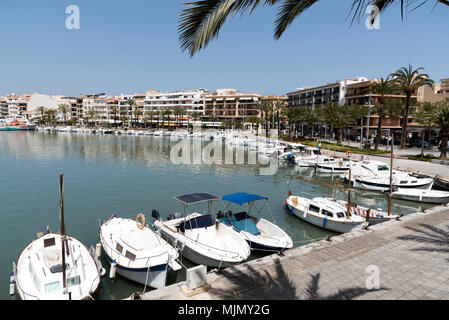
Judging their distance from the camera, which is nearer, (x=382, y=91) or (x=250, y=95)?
(x=382, y=91)

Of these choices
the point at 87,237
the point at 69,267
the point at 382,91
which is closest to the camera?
the point at 69,267

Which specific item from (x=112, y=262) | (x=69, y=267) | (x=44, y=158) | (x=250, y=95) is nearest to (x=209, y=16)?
(x=69, y=267)

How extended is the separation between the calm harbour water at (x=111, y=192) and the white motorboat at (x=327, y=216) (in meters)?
0.62

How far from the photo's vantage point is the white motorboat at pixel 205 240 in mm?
14641

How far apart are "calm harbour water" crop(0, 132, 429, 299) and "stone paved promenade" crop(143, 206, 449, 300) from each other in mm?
4616

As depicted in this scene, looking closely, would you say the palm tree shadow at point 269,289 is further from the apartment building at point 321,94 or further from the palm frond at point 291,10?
the apartment building at point 321,94

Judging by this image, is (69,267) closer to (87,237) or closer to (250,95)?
(87,237)

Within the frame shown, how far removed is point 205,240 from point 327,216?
9654 mm

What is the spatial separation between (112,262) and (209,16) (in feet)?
42.7

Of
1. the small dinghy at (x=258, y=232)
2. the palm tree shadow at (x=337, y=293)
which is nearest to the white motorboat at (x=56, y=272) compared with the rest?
the small dinghy at (x=258, y=232)

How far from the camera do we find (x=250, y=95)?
489ft

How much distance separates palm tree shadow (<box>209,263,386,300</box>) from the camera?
9.41 meters

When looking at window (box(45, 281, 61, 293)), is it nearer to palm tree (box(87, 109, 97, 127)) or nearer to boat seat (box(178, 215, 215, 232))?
boat seat (box(178, 215, 215, 232))

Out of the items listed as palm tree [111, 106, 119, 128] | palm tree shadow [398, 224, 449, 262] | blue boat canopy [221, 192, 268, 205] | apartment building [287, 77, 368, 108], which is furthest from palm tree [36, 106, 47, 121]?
palm tree shadow [398, 224, 449, 262]
